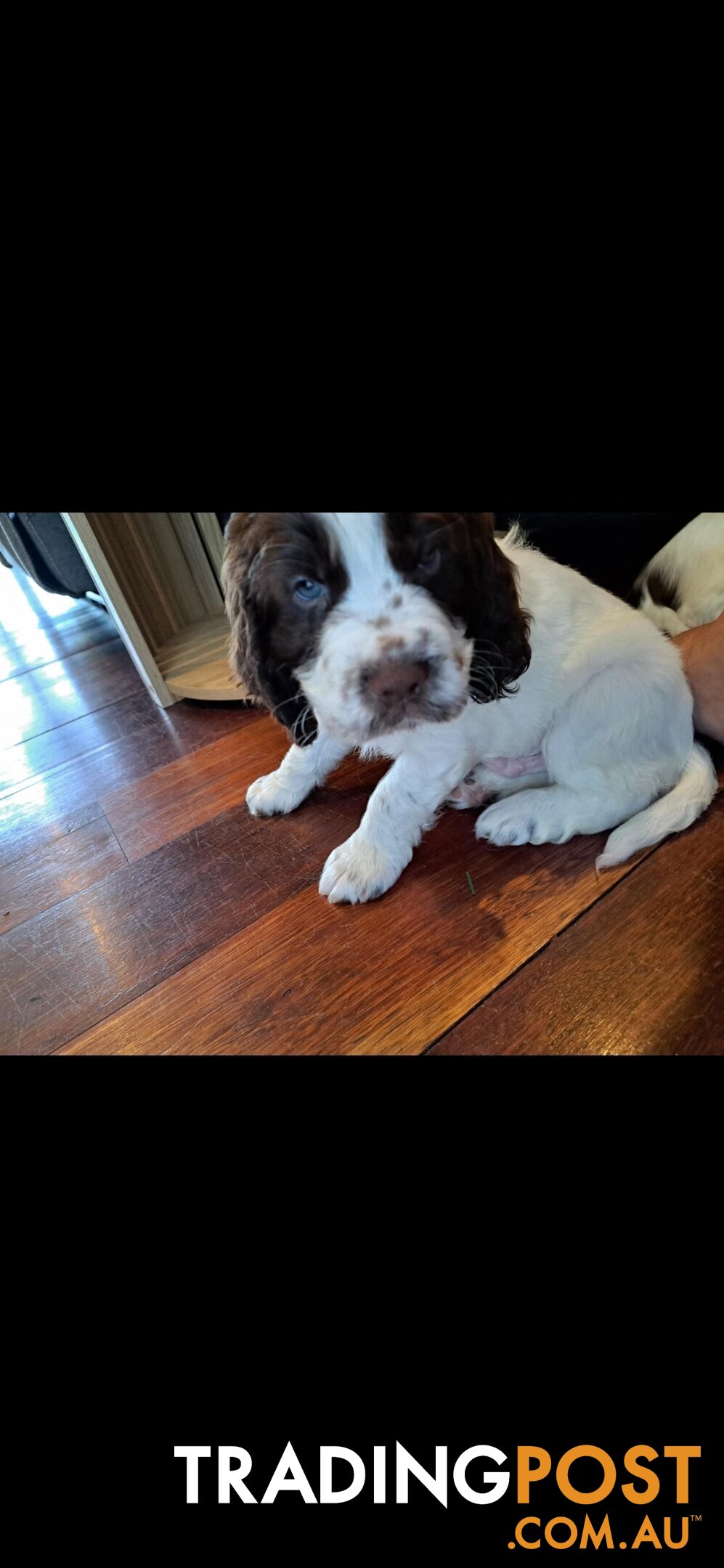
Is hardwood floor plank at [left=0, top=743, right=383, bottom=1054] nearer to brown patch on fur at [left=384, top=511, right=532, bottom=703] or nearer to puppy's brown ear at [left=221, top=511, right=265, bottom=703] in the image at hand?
puppy's brown ear at [left=221, top=511, right=265, bottom=703]

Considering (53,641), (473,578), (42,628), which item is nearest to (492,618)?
(473,578)

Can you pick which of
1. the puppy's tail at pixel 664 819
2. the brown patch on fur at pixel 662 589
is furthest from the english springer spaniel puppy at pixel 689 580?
the puppy's tail at pixel 664 819

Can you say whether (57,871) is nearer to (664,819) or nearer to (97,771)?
(97,771)

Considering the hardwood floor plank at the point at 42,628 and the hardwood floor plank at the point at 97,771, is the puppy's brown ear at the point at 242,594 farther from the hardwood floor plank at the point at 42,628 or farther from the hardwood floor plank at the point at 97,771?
the hardwood floor plank at the point at 42,628

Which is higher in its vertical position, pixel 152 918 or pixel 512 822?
pixel 152 918

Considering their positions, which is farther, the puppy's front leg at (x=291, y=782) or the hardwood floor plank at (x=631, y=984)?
the puppy's front leg at (x=291, y=782)

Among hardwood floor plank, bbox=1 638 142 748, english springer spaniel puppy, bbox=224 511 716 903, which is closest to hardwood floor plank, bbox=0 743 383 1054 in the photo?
english springer spaniel puppy, bbox=224 511 716 903
